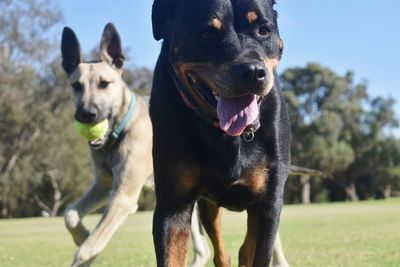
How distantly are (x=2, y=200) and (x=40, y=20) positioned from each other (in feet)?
41.6

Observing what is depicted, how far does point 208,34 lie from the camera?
146 inches

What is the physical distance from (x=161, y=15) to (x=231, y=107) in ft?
3.01

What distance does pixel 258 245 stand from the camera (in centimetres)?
409

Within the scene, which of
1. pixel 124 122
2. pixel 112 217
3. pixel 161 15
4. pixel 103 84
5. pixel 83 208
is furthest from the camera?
pixel 103 84

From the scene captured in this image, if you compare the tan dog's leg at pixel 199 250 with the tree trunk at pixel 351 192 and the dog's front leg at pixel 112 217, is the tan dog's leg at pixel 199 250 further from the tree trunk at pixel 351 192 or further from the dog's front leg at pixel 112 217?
the tree trunk at pixel 351 192

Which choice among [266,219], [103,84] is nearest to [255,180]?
[266,219]

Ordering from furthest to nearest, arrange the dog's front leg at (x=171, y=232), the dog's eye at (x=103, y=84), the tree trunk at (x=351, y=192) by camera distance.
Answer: the tree trunk at (x=351, y=192) < the dog's eye at (x=103, y=84) < the dog's front leg at (x=171, y=232)

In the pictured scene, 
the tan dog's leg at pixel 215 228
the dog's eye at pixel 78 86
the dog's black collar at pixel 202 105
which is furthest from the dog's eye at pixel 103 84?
the dog's black collar at pixel 202 105

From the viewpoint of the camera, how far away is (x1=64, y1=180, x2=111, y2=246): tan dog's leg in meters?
6.62

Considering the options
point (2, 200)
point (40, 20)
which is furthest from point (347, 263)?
point (2, 200)

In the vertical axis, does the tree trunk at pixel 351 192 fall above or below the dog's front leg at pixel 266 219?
below

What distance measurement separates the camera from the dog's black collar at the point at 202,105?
377cm

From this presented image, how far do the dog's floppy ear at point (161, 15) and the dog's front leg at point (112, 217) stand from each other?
2558 mm

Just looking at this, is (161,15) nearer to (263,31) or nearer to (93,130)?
(263,31)
